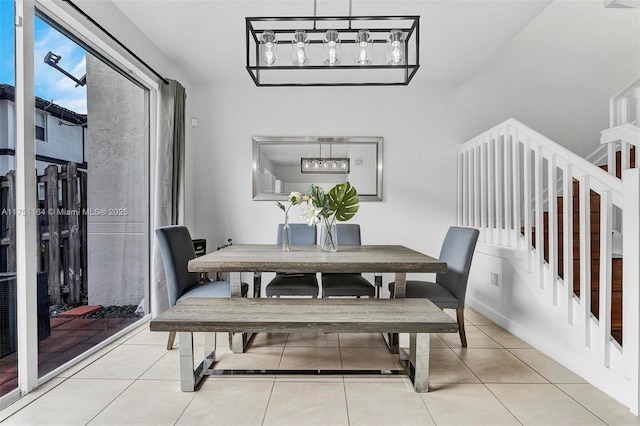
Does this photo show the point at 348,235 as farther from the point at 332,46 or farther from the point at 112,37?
the point at 112,37

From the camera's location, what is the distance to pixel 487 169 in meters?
3.57

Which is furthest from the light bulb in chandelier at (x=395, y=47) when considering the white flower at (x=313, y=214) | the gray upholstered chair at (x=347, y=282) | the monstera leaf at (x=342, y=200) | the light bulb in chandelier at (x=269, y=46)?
the gray upholstered chair at (x=347, y=282)

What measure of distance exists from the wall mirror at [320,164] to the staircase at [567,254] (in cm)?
109

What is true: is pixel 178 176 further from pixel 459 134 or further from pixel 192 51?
pixel 459 134

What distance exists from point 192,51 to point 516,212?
3.32 meters

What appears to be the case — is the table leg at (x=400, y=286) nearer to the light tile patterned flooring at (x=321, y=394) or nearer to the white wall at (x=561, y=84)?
the light tile patterned flooring at (x=321, y=394)

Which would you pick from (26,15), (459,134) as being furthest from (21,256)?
(459,134)

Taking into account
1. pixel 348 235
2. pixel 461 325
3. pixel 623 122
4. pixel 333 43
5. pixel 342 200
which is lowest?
pixel 461 325

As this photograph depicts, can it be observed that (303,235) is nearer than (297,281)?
No

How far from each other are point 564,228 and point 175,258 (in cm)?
268

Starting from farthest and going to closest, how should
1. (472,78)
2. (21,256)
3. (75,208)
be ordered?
(472,78)
(75,208)
(21,256)

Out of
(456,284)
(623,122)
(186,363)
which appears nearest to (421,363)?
(456,284)

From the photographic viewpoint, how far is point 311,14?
2.87m

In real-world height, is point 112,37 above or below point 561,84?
below
